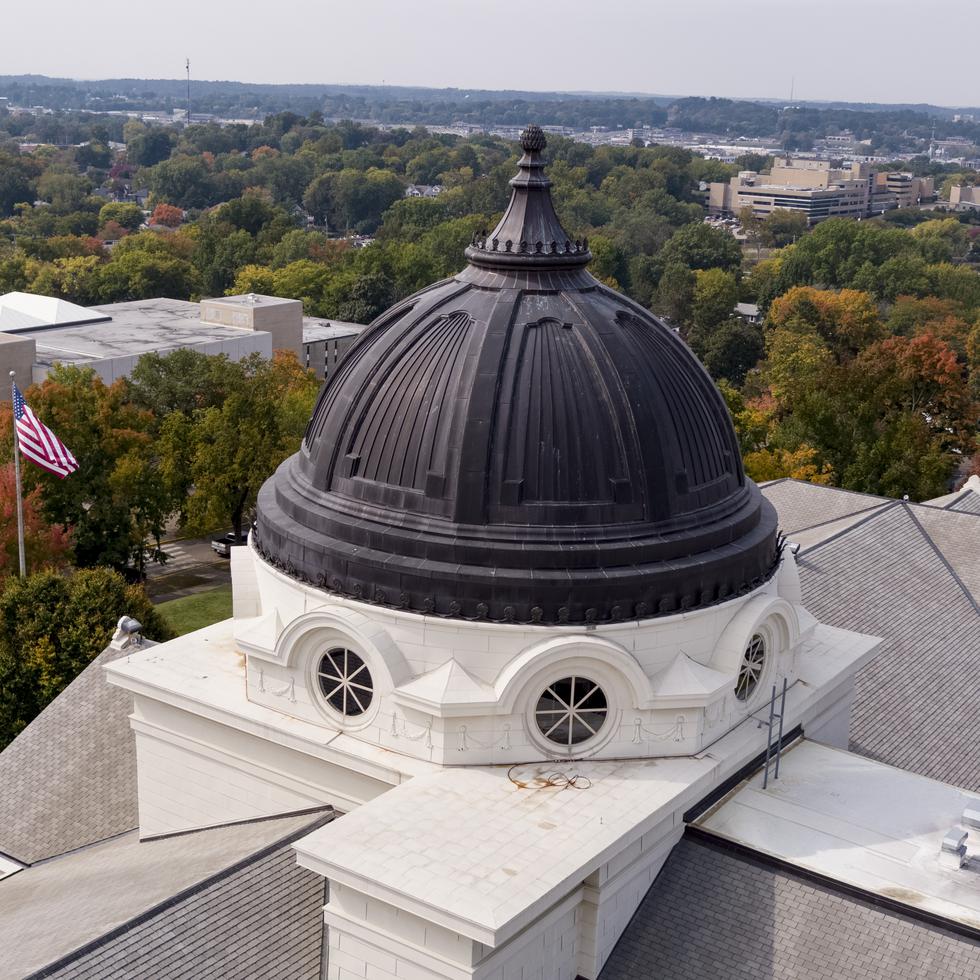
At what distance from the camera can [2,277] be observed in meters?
139

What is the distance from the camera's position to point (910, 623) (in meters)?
41.5

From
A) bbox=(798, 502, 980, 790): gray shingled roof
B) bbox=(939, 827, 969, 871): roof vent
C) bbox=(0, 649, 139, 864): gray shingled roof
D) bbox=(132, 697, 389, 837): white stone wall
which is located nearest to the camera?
bbox=(939, 827, 969, 871): roof vent

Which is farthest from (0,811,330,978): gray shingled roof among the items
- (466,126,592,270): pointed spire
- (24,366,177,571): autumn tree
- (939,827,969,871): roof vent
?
(24,366,177,571): autumn tree

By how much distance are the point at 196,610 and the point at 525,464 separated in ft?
132

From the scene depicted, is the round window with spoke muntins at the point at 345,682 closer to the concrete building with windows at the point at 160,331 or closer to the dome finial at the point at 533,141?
the dome finial at the point at 533,141

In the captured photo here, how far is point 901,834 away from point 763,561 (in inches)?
246

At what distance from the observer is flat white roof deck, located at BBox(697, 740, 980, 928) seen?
25.2m

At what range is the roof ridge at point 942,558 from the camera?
43656mm

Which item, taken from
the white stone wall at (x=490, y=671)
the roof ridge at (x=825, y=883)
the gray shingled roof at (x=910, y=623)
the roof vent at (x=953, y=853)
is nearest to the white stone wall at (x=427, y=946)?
the roof ridge at (x=825, y=883)

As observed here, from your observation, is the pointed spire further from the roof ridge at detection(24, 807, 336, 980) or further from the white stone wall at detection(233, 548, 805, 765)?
the roof ridge at detection(24, 807, 336, 980)

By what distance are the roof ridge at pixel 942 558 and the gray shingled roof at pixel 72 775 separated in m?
26.6

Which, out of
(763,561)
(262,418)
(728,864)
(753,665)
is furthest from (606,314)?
(262,418)

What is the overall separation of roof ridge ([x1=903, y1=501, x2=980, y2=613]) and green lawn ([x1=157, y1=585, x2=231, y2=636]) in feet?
102

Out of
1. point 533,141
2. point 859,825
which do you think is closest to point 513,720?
point 859,825
